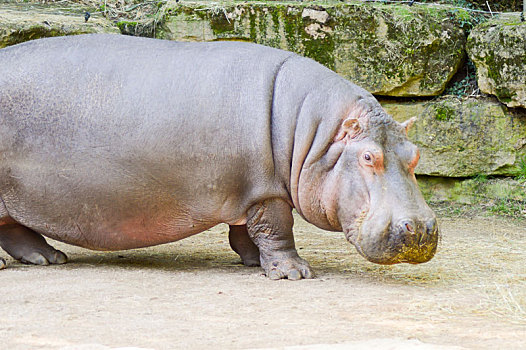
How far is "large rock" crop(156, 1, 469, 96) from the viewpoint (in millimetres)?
6977

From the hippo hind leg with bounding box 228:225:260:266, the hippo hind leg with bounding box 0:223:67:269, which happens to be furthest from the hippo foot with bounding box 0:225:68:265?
the hippo hind leg with bounding box 228:225:260:266

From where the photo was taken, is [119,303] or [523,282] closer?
[119,303]

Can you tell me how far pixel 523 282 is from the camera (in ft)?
14.3

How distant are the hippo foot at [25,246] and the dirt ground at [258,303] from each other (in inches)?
3.7

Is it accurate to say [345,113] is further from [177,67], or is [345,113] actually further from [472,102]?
[472,102]

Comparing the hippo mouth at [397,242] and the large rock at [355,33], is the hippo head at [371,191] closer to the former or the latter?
the hippo mouth at [397,242]

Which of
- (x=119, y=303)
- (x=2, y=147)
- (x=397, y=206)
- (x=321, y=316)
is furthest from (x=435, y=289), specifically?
(x=2, y=147)

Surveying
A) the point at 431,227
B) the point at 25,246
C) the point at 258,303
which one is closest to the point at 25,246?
the point at 25,246

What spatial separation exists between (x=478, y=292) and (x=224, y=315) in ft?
4.67

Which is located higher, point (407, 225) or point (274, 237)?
point (407, 225)

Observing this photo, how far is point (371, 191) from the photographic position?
4.12 metres

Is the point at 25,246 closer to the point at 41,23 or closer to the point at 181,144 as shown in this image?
the point at 181,144

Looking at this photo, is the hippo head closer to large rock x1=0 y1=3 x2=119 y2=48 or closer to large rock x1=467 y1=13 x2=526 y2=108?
large rock x1=467 y1=13 x2=526 y2=108

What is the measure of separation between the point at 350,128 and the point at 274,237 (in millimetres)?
797
